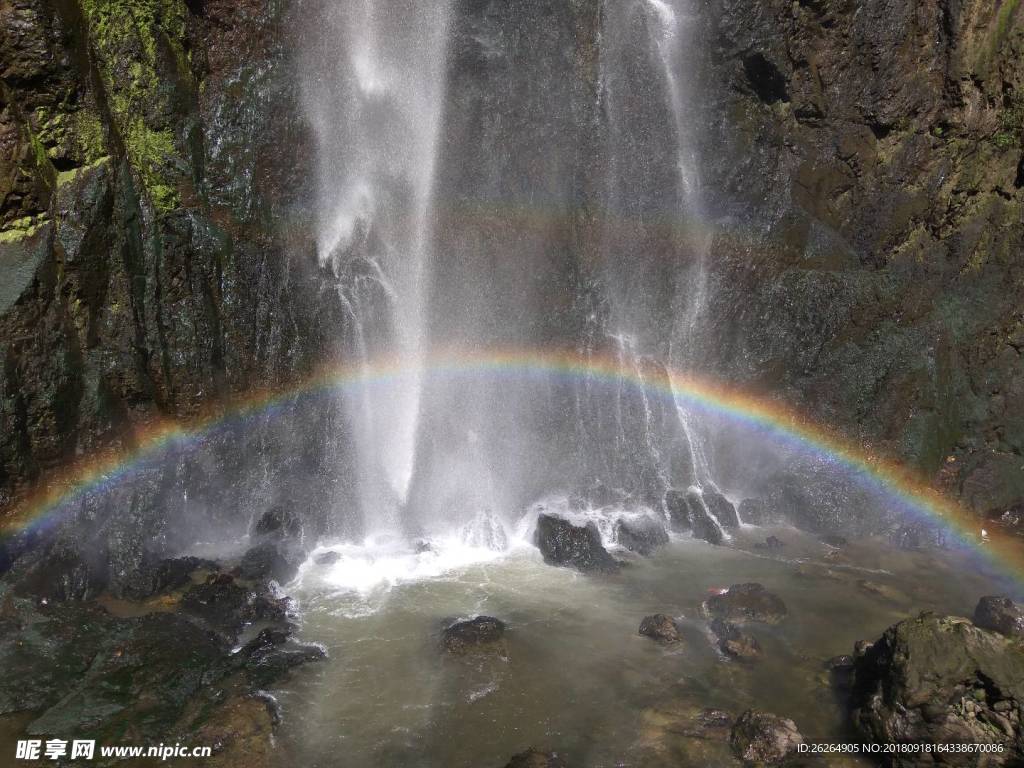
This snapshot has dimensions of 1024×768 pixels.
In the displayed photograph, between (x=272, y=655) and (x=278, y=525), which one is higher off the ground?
(x=278, y=525)

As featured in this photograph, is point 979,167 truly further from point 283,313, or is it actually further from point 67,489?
point 67,489

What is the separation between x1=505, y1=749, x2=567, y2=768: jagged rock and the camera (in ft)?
29.5

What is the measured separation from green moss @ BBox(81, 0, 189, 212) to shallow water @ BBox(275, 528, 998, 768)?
9.72 meters

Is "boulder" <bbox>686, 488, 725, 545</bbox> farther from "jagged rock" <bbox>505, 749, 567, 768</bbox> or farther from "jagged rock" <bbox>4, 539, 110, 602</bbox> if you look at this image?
"jagged rock" <bbox>4, 539, 110, 602</bbox>

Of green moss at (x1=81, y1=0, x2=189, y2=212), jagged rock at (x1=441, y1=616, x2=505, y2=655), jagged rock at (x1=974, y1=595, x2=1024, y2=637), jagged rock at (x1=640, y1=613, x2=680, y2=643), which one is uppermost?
green moss at (x1=81, y1=0, x2=189, y2=212)

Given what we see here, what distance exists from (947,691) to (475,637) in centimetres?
704

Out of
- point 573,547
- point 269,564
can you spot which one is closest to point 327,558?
point 269,564

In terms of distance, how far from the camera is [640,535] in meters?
17.0

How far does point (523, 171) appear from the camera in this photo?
767 inches

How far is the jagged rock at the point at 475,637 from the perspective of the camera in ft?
38.7

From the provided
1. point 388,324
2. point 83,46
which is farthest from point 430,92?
point 83,46

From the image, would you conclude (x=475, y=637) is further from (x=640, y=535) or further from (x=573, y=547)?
(x=640, y=535)

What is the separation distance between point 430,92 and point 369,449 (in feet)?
33.2

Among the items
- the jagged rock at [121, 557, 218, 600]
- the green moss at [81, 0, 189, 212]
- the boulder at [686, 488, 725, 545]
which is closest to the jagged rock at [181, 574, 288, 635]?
the jagged rock at [121, 557, 218, 600]
